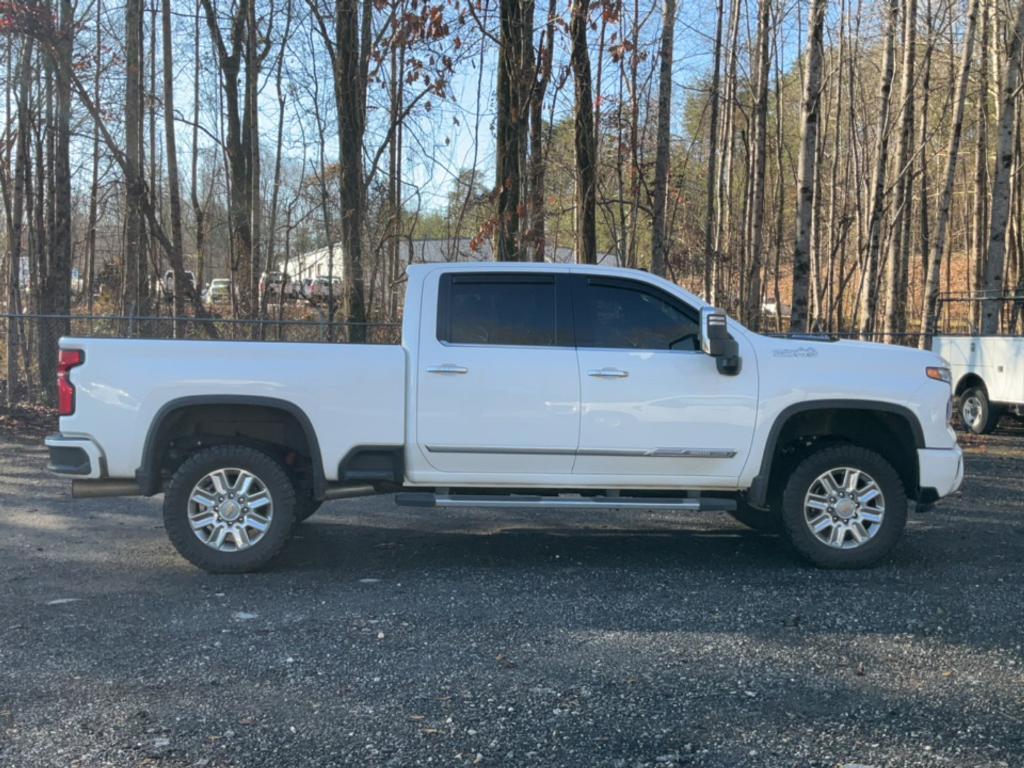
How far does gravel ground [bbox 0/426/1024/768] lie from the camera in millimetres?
3758

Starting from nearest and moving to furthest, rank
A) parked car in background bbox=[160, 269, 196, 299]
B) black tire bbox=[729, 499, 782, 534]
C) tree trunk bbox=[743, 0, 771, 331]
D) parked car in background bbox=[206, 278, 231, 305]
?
black tire bbox=[729, 499, 782, 534] → tree trunk bbox=[743, 0, 771, 331] → parked car in background bbox=[160, 269, 196, 299] → parked car in background bbox=[206, 278, 231, 305]

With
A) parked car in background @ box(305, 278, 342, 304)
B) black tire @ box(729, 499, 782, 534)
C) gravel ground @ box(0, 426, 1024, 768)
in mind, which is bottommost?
gravel ground @ box(0, 426, 1024, 768)

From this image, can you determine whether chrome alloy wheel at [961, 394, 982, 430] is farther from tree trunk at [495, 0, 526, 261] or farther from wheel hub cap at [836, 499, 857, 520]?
→ wheel hub cap at [836, 499, 857, 520]

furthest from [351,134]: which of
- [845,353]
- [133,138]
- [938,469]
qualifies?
[938,469]

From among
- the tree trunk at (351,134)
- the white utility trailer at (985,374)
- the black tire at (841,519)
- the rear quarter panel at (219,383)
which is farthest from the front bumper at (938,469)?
the tree trunk at (351,134)

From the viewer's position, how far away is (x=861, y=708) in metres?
4.13

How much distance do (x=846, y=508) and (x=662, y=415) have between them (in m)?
1.48

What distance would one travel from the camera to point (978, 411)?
1380cm

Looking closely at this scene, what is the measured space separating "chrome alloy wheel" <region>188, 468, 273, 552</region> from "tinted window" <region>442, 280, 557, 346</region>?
1.71m

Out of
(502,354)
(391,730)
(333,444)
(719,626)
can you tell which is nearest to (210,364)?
(333,444)

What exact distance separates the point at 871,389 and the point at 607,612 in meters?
2.47

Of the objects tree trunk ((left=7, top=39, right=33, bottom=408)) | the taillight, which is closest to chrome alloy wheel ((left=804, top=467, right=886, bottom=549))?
the taillight

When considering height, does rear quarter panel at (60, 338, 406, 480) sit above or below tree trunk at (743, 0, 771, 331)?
below

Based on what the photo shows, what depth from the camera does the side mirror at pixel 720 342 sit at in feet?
20.1
